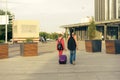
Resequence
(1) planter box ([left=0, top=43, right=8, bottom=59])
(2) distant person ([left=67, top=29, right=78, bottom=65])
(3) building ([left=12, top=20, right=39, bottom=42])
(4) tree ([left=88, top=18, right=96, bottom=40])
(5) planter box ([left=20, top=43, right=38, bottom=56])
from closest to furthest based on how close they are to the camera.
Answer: (2) distant person ([left=67, top=29, right=78, bottom=65]), (1) planter box ([left=0, top=43, right=8, bottom=59]), (5) planter box ([left=20, top=43, right=38, bottom=56]), (4) tree ([left=88, top=18, right=96, bottom=40]), (3) building ([left=12, top=20, right=39, bottom=42])

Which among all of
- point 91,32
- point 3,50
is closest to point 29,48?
point 3,50

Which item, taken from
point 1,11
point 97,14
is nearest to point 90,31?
point 1,11

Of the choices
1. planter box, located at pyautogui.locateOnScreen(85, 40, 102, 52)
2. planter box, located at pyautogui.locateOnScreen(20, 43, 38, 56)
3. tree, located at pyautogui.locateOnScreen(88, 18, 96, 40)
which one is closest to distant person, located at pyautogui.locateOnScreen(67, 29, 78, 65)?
planter box, located at pyautogui.locateOnScreen(20, 43, 38, 56)

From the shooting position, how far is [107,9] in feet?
420

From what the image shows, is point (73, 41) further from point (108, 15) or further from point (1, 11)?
point (108, 15)

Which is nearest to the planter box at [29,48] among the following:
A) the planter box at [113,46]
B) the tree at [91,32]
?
the planter box at [113,46]

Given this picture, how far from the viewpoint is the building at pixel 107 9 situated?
122 metres


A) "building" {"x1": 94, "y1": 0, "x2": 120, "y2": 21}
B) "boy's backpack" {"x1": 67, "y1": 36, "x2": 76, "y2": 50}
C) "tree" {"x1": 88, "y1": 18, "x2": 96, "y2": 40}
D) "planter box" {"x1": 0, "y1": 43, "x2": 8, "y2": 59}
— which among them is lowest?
"planter box" {"x1": 0, "y1": 43, "x2": 8, "y2": 59}

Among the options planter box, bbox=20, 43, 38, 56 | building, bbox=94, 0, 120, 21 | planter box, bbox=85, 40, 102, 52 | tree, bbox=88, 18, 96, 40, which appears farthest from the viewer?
building, bbox=94, 0, 120, 21

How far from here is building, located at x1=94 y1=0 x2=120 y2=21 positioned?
4801 inches

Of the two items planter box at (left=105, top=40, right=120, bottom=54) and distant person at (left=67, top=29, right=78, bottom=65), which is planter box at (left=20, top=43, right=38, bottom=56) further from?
distant person at (left=67, top=29, right=78, bottom=65)

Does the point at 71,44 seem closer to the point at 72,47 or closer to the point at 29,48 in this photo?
the point at 72,47

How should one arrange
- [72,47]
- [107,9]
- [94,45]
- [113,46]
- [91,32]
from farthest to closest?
[107,9], [91,32], [94,45], [113,46], [72,47]

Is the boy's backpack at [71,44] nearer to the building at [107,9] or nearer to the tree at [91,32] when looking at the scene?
the tree at [91,32]
